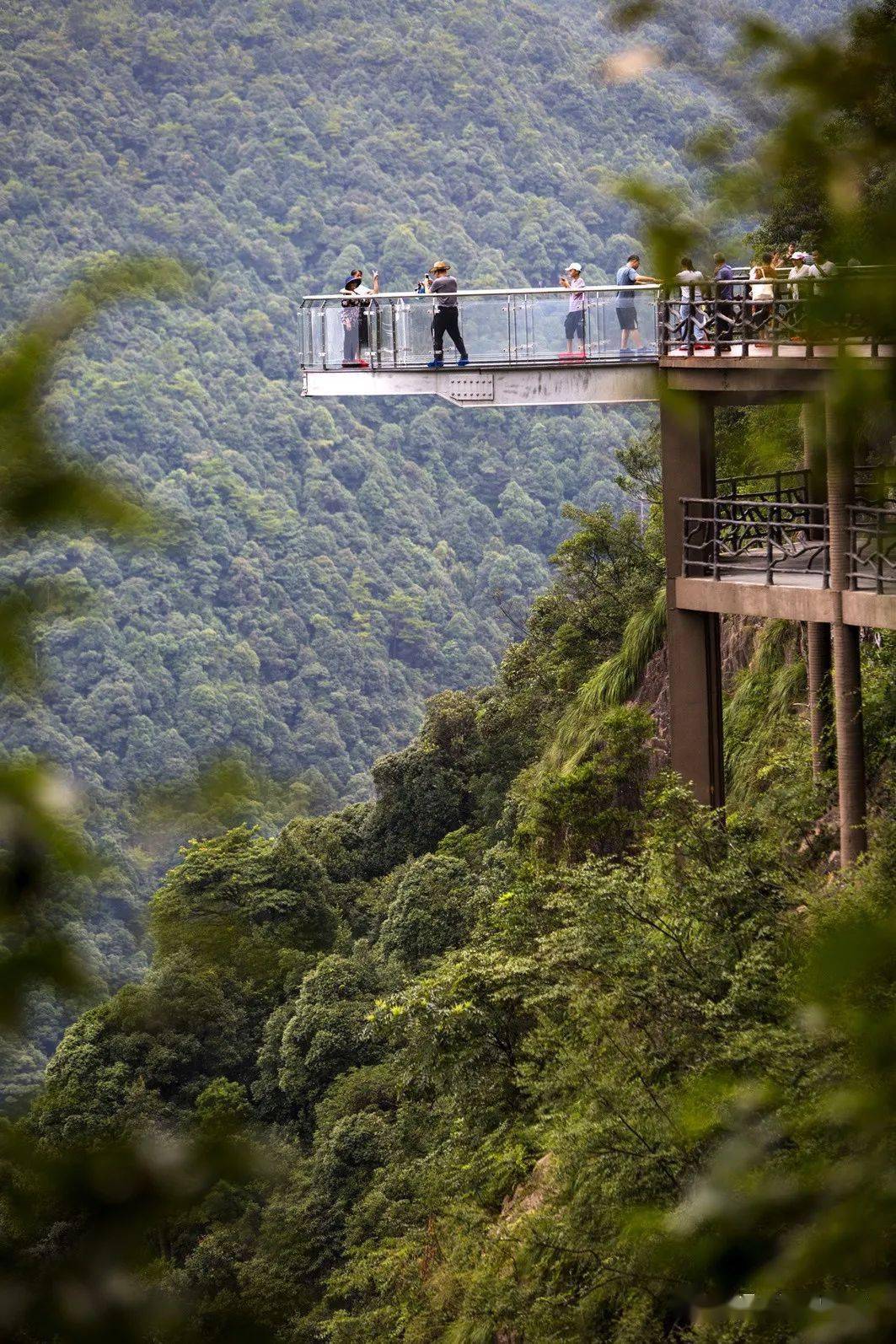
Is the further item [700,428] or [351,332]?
[351,332]

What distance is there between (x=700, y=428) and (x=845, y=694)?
2.23 m

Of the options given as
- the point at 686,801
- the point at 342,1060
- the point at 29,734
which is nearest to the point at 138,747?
the point at 29,734

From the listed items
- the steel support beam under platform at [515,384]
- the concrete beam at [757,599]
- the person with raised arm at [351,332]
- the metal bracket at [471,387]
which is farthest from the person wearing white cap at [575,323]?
the concrete beam at [757,599]

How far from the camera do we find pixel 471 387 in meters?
12.8

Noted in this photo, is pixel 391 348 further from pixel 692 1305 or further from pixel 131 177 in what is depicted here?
pixel 131 177

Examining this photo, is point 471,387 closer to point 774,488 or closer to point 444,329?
A: point 444,329

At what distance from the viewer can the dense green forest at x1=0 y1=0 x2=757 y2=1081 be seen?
63.0 m

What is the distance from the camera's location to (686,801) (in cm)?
1027

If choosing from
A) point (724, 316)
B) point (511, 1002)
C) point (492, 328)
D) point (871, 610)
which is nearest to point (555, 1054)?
point (511, 1002)

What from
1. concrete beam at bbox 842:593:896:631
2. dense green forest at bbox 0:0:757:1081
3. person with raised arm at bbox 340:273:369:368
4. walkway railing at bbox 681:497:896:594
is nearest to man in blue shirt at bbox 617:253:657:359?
walkway railing at bbox 681:497:896:594

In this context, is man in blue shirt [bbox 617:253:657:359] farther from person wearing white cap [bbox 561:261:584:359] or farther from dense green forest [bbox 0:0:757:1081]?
dense green forest [bbox 0:0:757:1081]

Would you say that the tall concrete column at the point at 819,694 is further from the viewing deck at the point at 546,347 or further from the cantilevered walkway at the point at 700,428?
the viewing deck at the point at 546,347

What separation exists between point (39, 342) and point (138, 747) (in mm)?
47979

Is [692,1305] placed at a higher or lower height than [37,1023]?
A: lower
